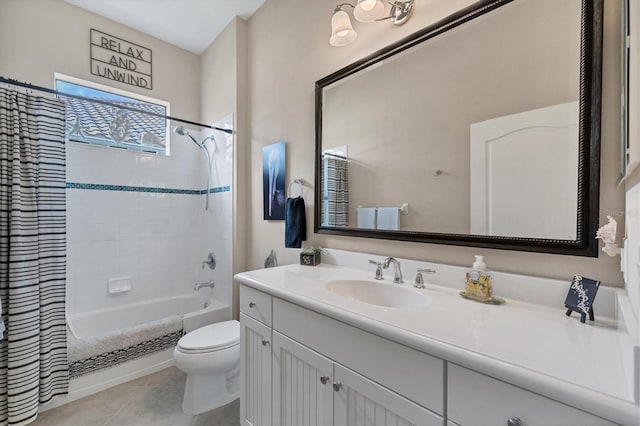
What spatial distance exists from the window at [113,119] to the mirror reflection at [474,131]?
187cm

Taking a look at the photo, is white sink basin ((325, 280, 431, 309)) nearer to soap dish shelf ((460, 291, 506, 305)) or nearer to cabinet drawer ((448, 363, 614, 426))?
soap dish shelf ((460, 291, 506, 305))

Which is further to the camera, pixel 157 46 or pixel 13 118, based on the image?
pixel 157 46

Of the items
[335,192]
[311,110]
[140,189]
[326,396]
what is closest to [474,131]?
[335,192]

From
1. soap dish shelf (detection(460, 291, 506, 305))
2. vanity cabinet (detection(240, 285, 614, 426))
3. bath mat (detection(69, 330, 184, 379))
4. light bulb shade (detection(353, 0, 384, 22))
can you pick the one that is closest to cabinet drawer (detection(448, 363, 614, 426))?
vanity cabinet (detection(240, 285, 614, 426))

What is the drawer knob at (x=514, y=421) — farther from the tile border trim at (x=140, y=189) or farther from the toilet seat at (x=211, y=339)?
the tile border trim at (x=140, y=189)

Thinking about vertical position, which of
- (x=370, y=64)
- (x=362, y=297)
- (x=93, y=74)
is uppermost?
(x=93, y=74)

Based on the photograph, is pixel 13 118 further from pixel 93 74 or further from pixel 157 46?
pixel 157 46

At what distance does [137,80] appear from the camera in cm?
265

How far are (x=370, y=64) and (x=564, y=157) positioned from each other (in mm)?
980

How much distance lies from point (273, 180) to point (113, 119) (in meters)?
1.63

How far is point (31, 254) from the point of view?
160 cm

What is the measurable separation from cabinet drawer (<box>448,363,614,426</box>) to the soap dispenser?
16.2 inches

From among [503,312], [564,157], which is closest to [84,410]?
[503,312]

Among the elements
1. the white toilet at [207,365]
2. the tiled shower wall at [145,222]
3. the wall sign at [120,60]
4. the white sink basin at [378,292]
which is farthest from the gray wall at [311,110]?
the wall sign at [120,60]
